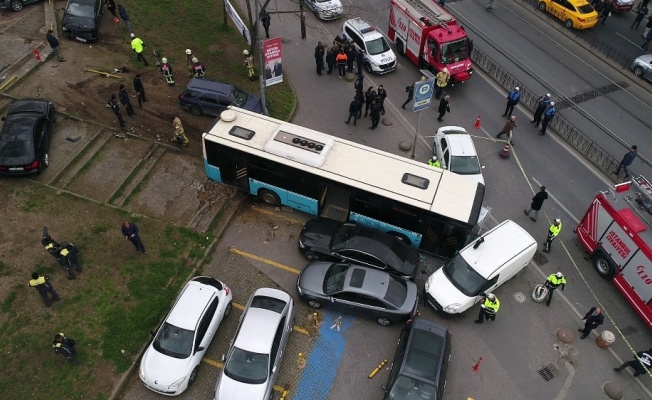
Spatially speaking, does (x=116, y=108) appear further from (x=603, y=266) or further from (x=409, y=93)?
(x=603, y=266)

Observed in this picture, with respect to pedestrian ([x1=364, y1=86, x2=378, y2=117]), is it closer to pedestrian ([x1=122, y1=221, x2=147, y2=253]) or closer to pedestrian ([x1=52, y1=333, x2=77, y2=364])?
pedestrian ([x1=122, y1=221, x2=147, y2=253])

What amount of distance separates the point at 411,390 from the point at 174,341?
21.6ft

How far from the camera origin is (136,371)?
13.6m

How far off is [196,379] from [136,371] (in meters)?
1.73

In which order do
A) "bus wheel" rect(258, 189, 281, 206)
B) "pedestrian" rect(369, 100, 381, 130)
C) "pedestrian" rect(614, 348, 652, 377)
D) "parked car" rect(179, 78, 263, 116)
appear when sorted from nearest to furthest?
"pedestrian" rect(614, 348, 652, 377) → "bus wheel" rect(258, 189, 281, 206) → "parked car" rect(179, 78, 263, 116) → "pedestrian" rect(369, 100, 381, 130)

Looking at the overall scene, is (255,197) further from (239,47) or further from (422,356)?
(239,47)

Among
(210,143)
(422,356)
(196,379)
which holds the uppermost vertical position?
(210,143)

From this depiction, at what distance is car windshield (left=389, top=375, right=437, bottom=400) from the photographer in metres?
12.5

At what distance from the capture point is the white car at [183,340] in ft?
42.1

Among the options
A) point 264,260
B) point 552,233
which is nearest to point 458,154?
point 552,233

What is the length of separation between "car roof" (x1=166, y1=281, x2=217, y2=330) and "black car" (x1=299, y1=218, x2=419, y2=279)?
3773mm

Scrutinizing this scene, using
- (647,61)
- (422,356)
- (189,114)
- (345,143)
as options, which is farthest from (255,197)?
(647,61)

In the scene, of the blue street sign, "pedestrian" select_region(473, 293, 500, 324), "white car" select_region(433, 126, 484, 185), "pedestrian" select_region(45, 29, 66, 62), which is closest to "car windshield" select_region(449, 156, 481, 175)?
"white car" select_region(433, 126, 484, 185)

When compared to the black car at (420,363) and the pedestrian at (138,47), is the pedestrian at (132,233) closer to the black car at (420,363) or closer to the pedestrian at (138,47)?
the black car at (420,363)
